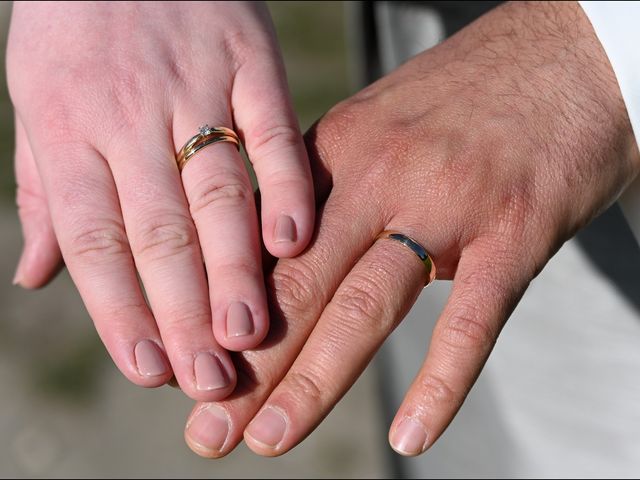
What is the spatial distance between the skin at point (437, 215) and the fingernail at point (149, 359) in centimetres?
8

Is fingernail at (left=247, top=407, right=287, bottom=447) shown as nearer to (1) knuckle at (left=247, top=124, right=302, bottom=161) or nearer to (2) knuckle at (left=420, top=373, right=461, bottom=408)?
(2) knuckle at (left=420, top=373, right=461, bottom=408)

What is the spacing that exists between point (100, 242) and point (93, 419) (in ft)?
4.93

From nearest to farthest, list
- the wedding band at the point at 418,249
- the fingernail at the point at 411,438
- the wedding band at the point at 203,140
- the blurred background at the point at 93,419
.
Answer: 1. the fingernail at the point at 411,438
2. the wedding band at the point at 418,249
3. the wedding band at the point at 203,140
4. the blurred background at the point at 93,419

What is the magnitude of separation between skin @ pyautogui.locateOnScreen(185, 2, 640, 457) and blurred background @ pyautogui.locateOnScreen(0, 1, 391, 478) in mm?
1421

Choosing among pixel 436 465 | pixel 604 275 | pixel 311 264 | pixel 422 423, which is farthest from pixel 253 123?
pixel 436 465

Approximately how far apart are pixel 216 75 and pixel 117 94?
17 cm

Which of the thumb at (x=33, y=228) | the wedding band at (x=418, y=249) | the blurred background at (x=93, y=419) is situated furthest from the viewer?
the blurred background at (x=93, y=419)

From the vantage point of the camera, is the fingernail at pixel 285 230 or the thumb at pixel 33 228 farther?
the thumb at pixel 33 228

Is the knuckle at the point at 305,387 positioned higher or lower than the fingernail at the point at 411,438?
higher

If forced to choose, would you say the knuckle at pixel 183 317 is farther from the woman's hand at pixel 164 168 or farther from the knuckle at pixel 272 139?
the knuckle at pixel 272 139

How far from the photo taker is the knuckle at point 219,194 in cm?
133

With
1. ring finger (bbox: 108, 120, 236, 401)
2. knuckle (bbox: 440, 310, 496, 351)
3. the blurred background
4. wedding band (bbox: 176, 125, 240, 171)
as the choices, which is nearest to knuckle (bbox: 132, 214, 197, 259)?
ring finger (bbox: 108, 120, 236, 401)

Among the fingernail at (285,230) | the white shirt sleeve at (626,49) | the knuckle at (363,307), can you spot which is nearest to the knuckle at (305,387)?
the knuckle at (363,307)

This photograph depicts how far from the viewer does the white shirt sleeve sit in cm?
134
